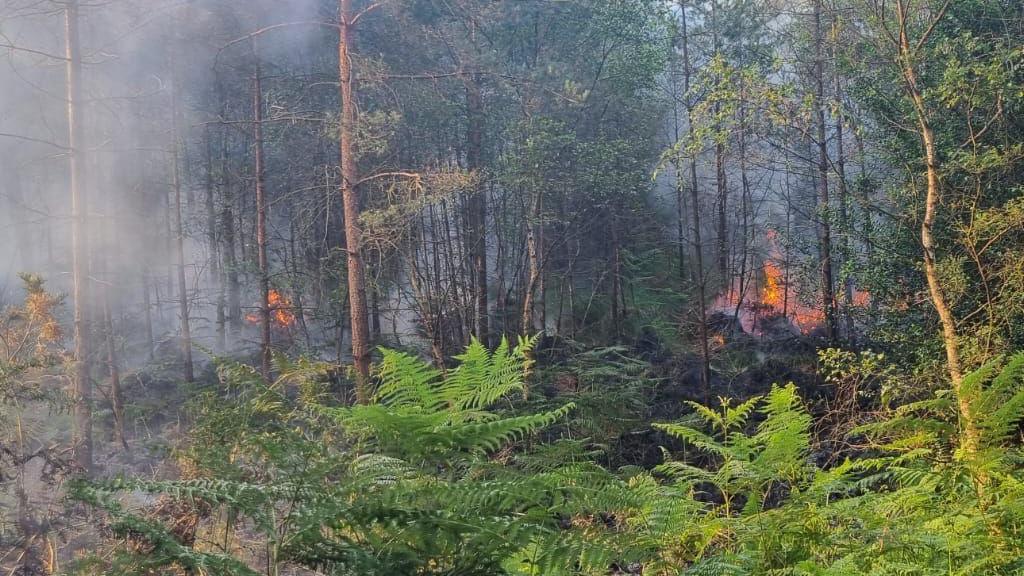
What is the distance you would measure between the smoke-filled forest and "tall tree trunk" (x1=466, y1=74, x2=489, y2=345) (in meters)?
0.11

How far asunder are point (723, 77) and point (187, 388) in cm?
1296

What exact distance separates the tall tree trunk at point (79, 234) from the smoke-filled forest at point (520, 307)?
0.18ft

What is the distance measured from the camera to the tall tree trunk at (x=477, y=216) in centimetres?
1728

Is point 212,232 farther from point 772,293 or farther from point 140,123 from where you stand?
point 772,293

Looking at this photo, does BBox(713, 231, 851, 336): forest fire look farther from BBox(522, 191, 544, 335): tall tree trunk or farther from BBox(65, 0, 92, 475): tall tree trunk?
BBox(65, 0, 92, 475): tall tree trunk

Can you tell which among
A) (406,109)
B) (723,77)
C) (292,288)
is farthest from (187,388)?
(723,77)

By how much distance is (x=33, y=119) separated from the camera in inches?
600

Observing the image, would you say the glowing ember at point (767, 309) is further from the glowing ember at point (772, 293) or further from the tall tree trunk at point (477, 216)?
the tall tree trunk at point (477, 216)

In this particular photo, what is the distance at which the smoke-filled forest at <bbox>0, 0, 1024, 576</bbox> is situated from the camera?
2.17 m

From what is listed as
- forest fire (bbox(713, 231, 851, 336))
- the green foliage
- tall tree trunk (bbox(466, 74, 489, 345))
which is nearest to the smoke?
tall tree trunk (bbox(466, 74, 489, 345))

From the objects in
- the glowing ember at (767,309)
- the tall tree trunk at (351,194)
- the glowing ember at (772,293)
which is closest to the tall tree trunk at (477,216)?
the tall tree trunk at (351,194)

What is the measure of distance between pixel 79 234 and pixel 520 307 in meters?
10.0

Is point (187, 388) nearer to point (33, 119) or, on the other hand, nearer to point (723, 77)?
point (33, 119)

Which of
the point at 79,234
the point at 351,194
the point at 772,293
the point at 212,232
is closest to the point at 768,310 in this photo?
the point at 772,293
